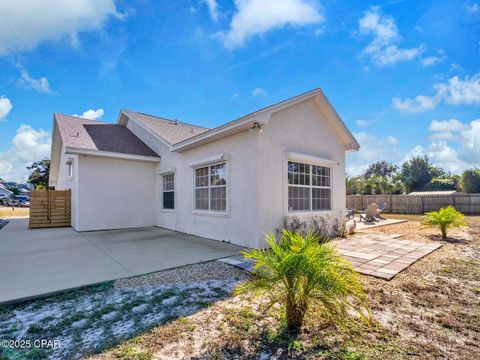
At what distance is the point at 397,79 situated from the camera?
1141 cm

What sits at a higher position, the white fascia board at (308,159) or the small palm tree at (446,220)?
the white fascia board at (308,159)

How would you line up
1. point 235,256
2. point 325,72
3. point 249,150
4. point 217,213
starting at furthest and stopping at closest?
point 325,72, point 217,213, point 249,150, point 235,256

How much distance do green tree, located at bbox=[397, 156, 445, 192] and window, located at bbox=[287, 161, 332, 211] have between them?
37074 mm

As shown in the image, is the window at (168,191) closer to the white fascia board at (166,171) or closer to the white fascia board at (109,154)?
the white fascia board at (166,171)

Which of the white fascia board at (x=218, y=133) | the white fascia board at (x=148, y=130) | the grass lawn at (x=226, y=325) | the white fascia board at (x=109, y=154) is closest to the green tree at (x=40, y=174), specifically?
the white fascia board at (x=148, y=130)

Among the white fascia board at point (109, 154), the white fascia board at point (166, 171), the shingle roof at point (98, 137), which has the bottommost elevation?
the white fascia board at point (166, 171)

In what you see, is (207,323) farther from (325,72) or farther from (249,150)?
(325,72)

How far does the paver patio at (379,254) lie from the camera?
532 centimetres

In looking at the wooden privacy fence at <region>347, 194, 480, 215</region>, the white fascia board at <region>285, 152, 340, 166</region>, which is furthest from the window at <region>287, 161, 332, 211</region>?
the wooden privacy fence at <region>347, 194, 480, 215</region>

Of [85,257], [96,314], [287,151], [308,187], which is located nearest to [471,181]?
[308,187]

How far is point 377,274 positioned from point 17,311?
6.23 meters

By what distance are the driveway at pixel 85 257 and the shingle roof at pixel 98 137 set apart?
412cm

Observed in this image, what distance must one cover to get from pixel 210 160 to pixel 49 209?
32.1ft

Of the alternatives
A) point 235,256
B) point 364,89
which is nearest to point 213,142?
point 235,256
